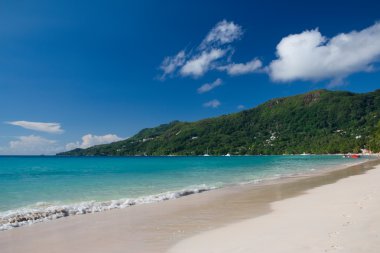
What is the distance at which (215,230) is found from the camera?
10977 millimetres

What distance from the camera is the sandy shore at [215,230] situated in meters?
8.84

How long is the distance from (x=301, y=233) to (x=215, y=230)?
111 inches

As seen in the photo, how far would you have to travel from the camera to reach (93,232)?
447 inches

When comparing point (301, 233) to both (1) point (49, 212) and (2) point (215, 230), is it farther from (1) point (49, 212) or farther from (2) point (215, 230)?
(1) point (49, 212)

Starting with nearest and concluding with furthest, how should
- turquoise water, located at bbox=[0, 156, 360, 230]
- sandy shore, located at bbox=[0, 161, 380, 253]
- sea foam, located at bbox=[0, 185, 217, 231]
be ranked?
sandy shore, located at bbox=[0, 161, 380, 253] → sea foam, located at bbox=[0, 185, 217, 231] → turquoise water, located at bbox=[0, 156, 360, 230]

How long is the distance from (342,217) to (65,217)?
11.8 m

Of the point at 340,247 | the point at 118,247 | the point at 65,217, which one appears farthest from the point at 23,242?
the point at 340,247

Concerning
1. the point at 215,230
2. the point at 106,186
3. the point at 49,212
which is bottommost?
the point at 215,230

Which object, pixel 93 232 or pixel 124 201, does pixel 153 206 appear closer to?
pixel 124 201

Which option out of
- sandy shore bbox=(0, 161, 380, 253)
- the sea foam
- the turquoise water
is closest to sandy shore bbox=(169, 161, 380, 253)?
sandy shore bbox=(0, 161, 380, 253)

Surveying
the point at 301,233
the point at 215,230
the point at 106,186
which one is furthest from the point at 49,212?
the point at 106,186

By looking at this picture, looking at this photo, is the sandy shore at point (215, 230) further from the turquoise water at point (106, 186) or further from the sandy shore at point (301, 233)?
the turquoise water at point (106, 186)

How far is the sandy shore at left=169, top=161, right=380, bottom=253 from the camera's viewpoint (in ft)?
27.2

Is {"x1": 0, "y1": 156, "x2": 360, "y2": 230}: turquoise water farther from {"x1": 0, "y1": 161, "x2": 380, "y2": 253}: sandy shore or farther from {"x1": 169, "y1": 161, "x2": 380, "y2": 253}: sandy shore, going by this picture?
{"x1": 169, "y1": 161, "x2": 380, "y2": 253}: sandy shore
